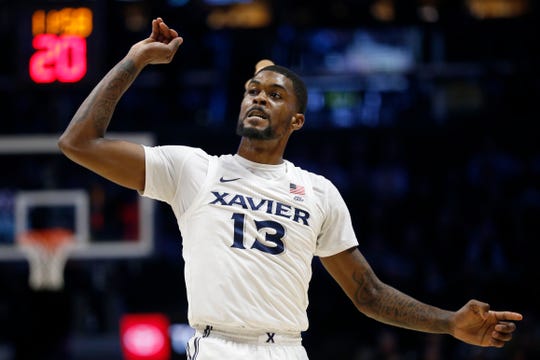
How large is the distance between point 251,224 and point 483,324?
49.3 inches

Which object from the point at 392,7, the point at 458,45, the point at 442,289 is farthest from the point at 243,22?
the point at 442,289

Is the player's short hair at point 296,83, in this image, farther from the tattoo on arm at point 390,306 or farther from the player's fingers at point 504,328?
the player's fingers at point 504,328

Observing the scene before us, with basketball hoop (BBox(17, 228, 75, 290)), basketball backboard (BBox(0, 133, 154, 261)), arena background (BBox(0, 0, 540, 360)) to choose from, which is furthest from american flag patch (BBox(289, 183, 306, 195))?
arena background (BBox(0, 0, 540, 360))

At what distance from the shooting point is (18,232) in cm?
1135

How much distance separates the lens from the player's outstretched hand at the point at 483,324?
186 inches

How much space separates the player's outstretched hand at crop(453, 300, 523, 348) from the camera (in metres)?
4.72

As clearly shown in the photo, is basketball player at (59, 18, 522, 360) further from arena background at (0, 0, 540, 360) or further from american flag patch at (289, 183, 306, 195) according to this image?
arena background at (0, 0, 540, 360)

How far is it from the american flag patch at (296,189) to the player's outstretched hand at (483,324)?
99 centimetres

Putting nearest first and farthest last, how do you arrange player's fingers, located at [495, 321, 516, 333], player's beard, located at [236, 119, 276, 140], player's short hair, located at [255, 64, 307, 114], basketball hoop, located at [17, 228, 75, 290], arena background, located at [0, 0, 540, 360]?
player's fingers, located at [495, 321, 516, 333]
player's beard, located at [236, 119, 276, 140]
player's short hair, located at [255, 64, 307, 114]
basketball hoop, located at [17, 228, 75, 290]
arena background, located at [0, 0, 540, 360]

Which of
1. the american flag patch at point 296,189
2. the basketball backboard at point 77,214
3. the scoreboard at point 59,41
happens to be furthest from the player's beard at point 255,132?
the basketball backboard at point 77,214

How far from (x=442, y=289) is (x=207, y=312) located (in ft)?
28.7

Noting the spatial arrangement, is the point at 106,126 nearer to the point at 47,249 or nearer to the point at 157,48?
the point at 157,48

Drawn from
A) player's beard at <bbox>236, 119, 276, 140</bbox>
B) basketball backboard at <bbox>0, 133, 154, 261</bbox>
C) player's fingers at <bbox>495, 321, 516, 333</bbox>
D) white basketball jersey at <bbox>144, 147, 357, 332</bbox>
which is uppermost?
player's beard at <bbox>236, 119, 276, 140</bbox>

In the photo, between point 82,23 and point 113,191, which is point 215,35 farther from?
point 82,23
